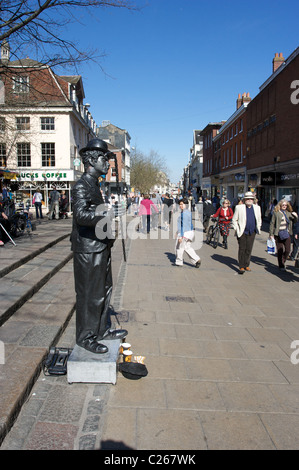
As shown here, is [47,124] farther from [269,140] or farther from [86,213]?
[86,213]

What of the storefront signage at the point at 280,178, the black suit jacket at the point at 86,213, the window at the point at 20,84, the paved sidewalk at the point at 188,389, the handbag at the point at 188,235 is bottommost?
the paved sidewalk at the point at 188,389

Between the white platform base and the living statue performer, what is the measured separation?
11 cm

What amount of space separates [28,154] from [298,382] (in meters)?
29.7

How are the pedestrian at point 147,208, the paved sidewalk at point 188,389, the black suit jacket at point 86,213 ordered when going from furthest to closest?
the pedestrian at point 147,208, the black suit jacket at point 86,213, the paved sidewalk at point 188,389

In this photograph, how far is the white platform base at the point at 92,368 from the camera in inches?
136

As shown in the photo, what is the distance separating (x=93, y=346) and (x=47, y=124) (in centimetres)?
2935

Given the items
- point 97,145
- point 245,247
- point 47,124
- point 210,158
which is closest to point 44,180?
point 47,124

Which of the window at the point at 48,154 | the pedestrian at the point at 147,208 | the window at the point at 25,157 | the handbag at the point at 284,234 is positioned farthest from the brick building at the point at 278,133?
the window at the point at 25,157

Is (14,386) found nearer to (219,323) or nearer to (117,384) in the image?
(117,384)

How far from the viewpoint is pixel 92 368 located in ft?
11.4

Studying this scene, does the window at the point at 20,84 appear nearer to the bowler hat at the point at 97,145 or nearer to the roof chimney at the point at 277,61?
the bowler hat at the point at 97,145

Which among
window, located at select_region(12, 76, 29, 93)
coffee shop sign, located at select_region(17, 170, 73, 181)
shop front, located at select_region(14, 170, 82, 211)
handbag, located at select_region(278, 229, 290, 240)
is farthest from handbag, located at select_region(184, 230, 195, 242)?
coffee shop sign, located at select_region(17, 170, 73, 181)

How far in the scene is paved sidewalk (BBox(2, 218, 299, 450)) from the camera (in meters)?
2.76
